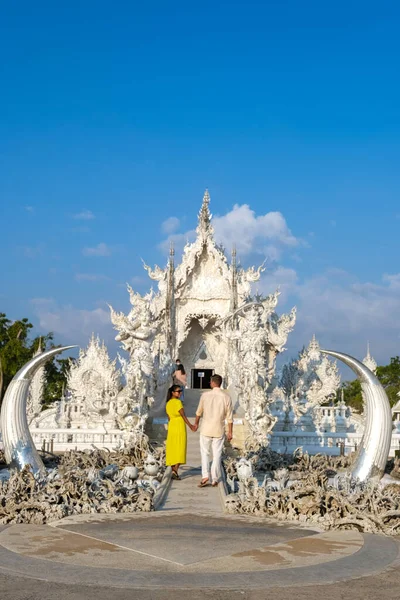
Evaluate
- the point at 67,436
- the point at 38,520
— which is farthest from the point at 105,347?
the point at 38,520

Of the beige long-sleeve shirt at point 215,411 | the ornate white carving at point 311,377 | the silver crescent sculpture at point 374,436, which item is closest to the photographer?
the beige long-sleeve shirt at point 215,411

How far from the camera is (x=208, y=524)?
230 inches

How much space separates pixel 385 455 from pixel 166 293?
14797 mm

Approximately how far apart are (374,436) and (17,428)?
4436mm

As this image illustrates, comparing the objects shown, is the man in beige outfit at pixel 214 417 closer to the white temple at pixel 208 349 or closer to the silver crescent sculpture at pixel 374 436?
the silver crescent sculpture at pixel 374 436

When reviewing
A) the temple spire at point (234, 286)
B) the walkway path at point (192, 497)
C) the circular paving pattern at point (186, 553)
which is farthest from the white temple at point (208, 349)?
the circular paving pattern at point (186, 553)

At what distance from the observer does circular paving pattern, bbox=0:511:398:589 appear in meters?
4.15

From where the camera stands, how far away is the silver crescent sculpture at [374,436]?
8.09 m

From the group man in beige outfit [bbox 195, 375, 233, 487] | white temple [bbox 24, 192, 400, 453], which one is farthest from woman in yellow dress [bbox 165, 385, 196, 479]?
white temple [bbox 24, 192, 400, 453]

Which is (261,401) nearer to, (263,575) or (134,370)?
(134,370)

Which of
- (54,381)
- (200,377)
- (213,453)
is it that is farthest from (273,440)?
(54,381)

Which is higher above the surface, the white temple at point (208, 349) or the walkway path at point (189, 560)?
the white temple at point (208, 349)

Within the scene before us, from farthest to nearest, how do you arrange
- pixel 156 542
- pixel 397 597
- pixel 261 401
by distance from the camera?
pixel 261 401
pixel 156 542
pixel 397 597

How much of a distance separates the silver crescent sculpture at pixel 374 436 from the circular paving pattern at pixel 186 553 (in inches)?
99.1
